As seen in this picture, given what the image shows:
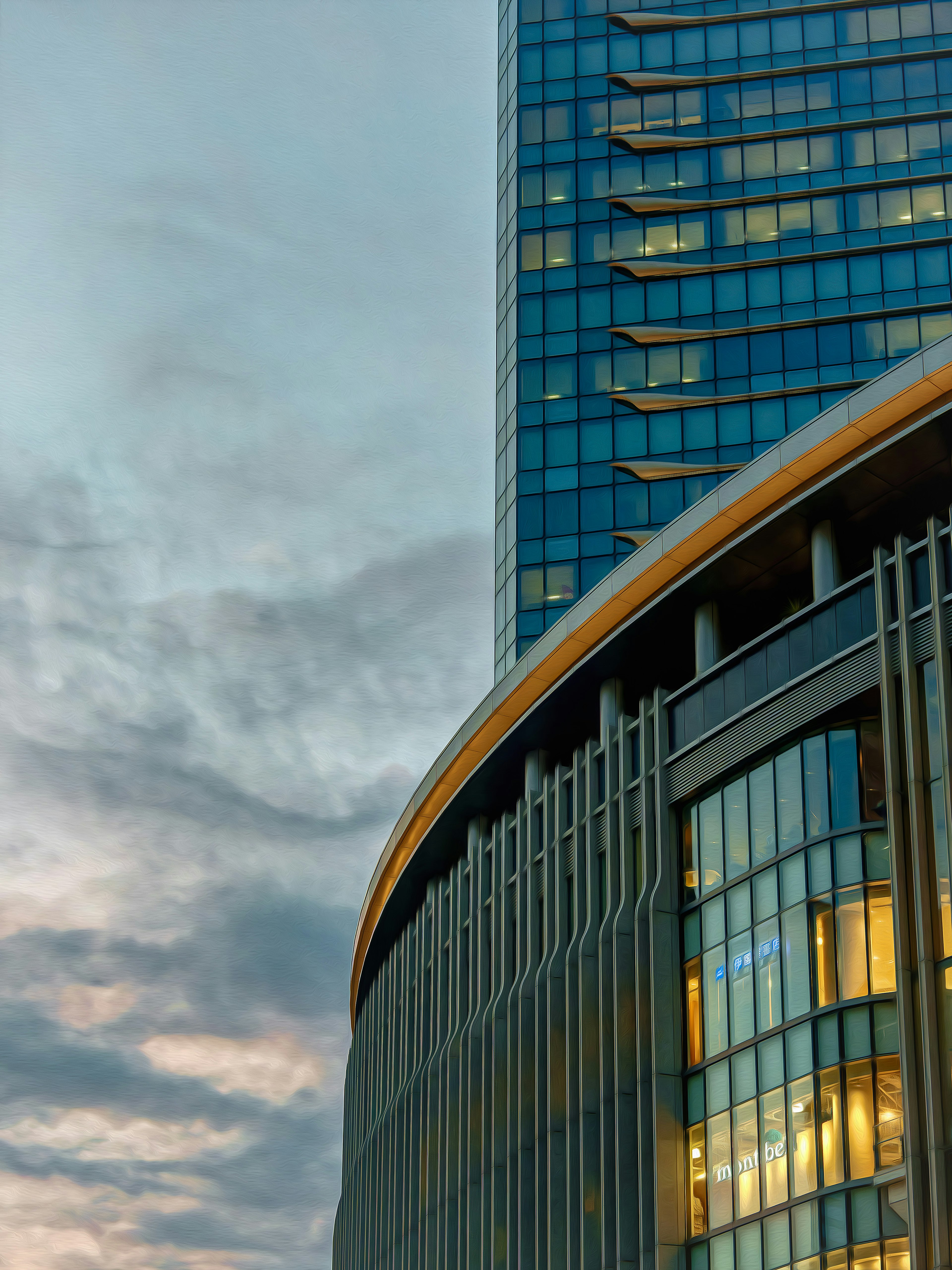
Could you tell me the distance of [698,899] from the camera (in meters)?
43.4

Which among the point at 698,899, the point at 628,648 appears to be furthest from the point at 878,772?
the point at 628,648

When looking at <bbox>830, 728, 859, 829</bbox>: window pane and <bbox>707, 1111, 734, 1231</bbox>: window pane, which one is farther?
<bbox>707, 1111, 734, 1231</bbox>: window pane

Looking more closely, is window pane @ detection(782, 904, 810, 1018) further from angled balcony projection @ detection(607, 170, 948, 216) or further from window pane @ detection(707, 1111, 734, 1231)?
angled balcony projection @ detection(607, 170, 948, 216)

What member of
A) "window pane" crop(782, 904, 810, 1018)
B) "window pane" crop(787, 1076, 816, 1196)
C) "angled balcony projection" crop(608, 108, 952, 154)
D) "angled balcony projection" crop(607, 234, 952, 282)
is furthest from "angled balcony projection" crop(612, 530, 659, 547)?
"window pane" crop(787, 1076, 816, 1196)

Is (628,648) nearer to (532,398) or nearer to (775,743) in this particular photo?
(775,743)

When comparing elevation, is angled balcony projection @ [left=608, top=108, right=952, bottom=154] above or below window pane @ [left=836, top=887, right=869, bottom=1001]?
above

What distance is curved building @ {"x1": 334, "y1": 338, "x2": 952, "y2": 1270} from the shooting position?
35.9 meters

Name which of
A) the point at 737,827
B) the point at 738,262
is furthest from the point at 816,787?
the point at 738,262

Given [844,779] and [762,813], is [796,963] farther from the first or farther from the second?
[844,779]

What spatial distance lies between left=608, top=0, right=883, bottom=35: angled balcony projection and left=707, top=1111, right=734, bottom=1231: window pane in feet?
261

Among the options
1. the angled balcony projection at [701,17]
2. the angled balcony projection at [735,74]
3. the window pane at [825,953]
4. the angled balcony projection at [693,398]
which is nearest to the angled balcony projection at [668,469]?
the angled balcony projection at [693,398]

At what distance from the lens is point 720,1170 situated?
4006 cm

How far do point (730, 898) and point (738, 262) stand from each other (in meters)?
61.8

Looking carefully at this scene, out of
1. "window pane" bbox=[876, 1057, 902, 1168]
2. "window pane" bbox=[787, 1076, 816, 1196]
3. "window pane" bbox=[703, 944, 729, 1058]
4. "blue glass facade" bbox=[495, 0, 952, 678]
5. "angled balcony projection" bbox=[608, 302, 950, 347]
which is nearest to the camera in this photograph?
"window pane" bbox=[876, 1057, 902, 1168]
